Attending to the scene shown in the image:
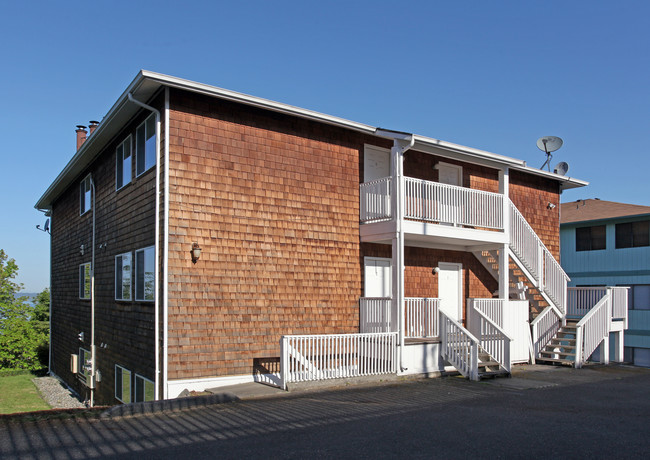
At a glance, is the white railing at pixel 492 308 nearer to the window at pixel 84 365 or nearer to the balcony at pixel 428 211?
the balcony at pixel 428 211

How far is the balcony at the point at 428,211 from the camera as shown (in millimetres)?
13438

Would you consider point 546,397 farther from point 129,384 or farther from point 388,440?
point 129,384

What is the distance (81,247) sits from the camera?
708 inches

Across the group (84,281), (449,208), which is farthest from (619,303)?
(84,281)

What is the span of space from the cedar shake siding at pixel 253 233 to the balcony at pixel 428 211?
0.44m

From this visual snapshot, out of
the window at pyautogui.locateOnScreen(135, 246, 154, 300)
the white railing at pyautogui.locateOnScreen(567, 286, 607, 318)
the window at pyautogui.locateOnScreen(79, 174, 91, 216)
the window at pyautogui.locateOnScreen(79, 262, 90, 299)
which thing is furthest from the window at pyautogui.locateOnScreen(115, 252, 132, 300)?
the white railing at pyautogui.locateOnScreen(567, 286, 607, 318)

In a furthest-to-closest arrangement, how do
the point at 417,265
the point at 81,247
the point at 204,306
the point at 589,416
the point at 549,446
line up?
the point at 81,247 → the point at 417,265 → the point at 204,306 → the point at 589,416 → the point at 549,446

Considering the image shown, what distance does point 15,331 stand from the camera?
Result: 25.4 metres

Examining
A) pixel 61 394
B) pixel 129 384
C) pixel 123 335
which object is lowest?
pixel 61 394

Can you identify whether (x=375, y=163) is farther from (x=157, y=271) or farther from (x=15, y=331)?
(x=15, y=331)

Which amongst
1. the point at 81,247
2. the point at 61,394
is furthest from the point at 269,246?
the point at 61,394

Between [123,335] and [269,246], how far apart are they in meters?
4.28

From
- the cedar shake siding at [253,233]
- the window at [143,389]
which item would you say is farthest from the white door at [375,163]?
the window at [143,389]

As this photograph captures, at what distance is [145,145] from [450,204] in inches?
287
